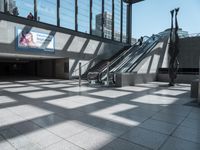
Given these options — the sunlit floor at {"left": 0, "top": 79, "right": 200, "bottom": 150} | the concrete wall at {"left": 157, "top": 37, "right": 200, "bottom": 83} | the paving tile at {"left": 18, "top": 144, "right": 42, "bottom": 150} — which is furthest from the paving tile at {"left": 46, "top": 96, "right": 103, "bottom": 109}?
the concrete wall at {"left": 157, "top": 37, "right": 200, "bottom": 83}

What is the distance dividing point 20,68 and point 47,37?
12.7 m

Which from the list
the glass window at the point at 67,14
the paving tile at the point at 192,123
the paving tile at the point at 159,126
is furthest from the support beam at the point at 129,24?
the paving tile at the point at 159,126

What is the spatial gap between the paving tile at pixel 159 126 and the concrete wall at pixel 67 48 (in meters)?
9.27

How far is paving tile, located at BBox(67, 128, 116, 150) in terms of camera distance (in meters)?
2.20

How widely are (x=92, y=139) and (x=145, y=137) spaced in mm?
800

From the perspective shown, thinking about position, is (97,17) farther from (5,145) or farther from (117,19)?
(5,145)

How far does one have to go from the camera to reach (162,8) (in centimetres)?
1348

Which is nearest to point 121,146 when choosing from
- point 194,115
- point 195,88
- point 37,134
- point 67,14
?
point 37,134

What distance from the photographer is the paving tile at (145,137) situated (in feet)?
7.35

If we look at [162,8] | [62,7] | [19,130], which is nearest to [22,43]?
[62,7]

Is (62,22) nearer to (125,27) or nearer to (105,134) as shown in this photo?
(125,27)

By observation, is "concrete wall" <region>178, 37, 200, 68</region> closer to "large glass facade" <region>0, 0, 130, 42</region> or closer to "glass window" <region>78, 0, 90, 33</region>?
"large glass facade" <region>0, 0, 130, 42</region>

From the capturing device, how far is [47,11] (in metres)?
12.8

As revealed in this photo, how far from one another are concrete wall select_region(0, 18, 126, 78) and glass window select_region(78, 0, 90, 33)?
1.44 metres
